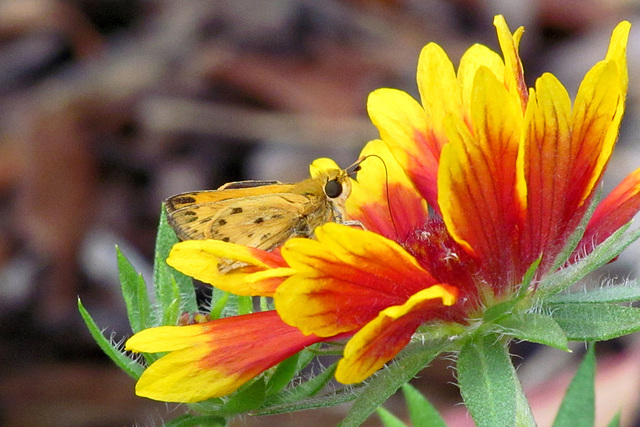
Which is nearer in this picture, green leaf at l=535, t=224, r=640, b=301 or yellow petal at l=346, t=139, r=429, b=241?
green leaf at l=535, t=224, r=640, b=301

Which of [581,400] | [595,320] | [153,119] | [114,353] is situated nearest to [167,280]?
[114,353]

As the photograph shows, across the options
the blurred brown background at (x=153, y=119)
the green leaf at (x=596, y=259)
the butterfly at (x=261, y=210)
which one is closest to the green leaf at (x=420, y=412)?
the butterfly at (x=261, y=210)

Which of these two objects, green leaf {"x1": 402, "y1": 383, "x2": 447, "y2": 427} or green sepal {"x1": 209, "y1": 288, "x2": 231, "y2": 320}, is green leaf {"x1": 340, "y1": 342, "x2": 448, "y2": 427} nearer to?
green sepal {"x1": 209, "y1": 288, "x2": 231, "y2": 320}

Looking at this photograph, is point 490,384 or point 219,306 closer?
point 490,384

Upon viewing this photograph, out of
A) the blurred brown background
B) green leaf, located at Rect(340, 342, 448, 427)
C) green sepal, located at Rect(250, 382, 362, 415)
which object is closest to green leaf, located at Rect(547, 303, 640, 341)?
green leaf, located at Rect(340, 342, 448, 427)

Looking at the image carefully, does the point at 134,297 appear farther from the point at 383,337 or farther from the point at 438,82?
the point at 438,82

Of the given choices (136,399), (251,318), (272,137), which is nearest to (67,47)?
(272,137)

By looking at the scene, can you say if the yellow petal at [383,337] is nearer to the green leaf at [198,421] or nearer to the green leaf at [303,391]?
the green leaf at [303,391]
